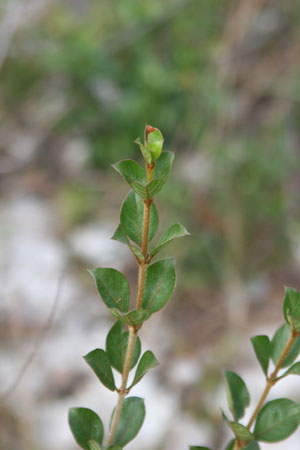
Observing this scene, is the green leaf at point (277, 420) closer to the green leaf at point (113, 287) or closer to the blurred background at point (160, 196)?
the green leaf at point (113, 287)

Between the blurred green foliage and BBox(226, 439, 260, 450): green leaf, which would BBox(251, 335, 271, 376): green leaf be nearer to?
BBox(226, 439, 260, 450): green leaf

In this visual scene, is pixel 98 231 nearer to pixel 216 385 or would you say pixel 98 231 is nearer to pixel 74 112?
pixel 74 112

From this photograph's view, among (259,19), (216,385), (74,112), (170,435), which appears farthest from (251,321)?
(259,19)

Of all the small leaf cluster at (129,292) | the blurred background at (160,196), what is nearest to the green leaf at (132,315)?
the small leaf cluster at (129,292)

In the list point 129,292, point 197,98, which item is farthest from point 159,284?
point 197,98

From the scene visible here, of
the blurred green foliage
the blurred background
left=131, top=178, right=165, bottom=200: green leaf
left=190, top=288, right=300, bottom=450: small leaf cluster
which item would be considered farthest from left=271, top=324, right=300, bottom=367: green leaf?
the blurred green foliage

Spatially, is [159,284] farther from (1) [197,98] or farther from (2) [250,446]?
(1) [197,98]
